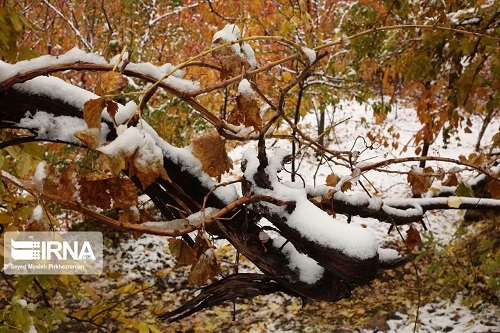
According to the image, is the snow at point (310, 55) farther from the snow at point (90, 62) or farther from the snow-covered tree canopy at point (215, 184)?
the snow at point (90, 62)

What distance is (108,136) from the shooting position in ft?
3.71

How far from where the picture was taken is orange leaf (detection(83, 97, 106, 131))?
0.78 metres

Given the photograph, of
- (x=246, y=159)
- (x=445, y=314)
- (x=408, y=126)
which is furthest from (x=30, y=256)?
(x=408, y=126)

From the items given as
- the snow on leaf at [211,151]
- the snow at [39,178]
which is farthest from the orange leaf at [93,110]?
the snow on leaf at [211,151]

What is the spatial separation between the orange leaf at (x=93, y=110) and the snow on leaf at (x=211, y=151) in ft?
1.09

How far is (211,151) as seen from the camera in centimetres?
110

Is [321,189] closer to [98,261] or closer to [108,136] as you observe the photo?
[108,136]

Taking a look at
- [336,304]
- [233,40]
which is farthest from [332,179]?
[336,304]

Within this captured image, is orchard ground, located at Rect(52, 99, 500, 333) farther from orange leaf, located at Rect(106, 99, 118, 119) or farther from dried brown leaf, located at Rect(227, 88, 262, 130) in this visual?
orange leaf, located at Rect(106, 99, 118, 119)

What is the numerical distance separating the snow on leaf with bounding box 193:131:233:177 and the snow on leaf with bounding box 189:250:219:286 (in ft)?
0.75

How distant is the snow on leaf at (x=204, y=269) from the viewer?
41.0 inches

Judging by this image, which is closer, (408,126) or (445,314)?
(445,314)

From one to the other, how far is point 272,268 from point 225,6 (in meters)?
5.63

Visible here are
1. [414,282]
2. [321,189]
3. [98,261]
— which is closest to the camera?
[321,189]
